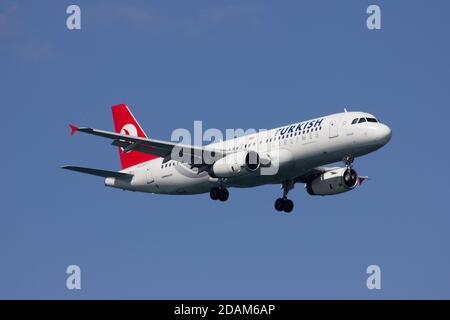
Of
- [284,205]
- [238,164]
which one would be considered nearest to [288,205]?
[284,205]

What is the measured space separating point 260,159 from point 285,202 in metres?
7.89

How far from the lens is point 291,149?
68.8 m

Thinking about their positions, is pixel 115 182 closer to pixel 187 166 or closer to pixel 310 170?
pixel 187 166

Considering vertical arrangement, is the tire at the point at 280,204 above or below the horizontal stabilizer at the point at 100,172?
below

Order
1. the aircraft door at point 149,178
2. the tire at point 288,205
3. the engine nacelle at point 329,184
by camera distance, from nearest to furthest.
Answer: the engine nacelle at point 329,184 < the tire at point 288,205 < the aircraft door at point 149,178

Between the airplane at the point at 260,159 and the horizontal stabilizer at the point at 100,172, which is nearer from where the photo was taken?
the airplane at the point at 260,159

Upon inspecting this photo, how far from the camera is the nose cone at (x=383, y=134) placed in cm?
6594

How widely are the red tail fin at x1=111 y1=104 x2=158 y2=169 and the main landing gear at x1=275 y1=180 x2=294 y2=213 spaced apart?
1006 cm

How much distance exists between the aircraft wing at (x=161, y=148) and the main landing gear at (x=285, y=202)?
20.7ft

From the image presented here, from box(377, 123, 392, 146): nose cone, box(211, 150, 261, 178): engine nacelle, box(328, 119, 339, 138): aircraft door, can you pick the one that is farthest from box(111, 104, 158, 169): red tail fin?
box(377, 123, 392, 146): nose cone

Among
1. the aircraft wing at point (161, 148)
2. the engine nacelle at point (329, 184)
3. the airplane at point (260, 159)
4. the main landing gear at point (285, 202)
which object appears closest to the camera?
the airplane at point (260, 159)

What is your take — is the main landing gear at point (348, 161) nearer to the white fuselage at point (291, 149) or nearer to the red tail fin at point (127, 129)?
the white fuselage at point (291, 149)

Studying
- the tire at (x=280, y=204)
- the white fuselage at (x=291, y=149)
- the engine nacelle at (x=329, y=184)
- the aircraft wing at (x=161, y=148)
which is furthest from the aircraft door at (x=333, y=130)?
the tire at (x=280, y=204)

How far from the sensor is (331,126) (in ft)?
221
